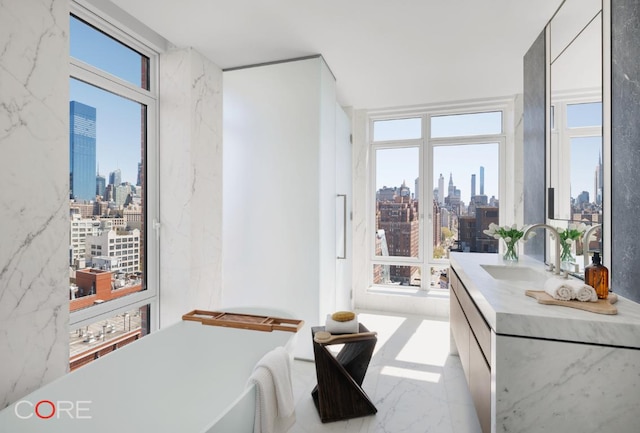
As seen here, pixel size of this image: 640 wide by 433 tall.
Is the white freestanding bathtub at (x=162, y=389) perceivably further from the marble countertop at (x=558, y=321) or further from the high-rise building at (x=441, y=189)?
the high-rise building at (x=441, y=189)

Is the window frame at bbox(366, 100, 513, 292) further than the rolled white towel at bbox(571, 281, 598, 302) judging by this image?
Yes

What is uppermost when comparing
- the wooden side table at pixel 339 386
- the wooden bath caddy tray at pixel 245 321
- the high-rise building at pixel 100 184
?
the high-rise building at pixel 100 184

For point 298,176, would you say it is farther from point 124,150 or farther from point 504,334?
point 504,334

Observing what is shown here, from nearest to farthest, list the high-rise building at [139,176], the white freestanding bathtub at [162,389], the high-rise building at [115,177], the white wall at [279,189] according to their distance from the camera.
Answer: the white freestanding bathtub at [162,389]
the high-rise building at [115,177]
the high-rise building at [139,176]
the white wall at [279,189]

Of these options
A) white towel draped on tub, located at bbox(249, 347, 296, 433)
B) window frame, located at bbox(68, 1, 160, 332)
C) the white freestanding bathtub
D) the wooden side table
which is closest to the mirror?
the wooden side table

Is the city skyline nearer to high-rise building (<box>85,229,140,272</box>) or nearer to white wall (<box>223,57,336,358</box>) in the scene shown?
white wall (<box>223,57,336,358</box>)

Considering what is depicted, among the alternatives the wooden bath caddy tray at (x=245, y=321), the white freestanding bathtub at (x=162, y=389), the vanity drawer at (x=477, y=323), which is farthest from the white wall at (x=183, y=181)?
the vanity drawer at (x=477, y=323)

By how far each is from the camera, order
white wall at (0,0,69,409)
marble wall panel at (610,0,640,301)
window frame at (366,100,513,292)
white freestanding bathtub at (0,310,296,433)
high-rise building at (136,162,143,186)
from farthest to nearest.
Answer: window frame at (366,100,513,292) < high-rise building at (136,162,143,186) < white wall at (0,0,69,409) < marble wall panel at (610,0,640,301) < white freestanding bathtub at (0,310,296,433)

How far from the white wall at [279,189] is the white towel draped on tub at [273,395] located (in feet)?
4.03

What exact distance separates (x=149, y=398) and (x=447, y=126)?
402 cm

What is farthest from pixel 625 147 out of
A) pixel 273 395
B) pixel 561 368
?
pixel 273 395

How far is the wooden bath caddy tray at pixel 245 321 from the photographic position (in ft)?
6.48

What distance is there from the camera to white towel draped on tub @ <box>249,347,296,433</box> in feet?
4.36

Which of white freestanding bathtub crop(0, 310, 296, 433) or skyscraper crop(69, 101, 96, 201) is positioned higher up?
skyscraper crop(69, 101, 96, 201)
